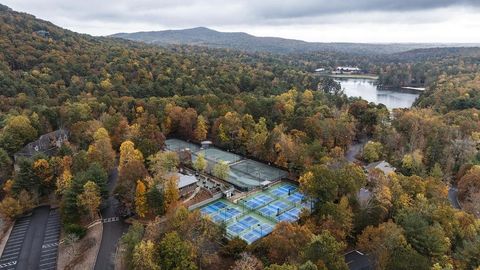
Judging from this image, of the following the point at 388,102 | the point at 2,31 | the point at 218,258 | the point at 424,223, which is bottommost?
the point at 388,102

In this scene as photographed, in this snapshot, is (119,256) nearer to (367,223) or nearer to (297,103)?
(367,223)

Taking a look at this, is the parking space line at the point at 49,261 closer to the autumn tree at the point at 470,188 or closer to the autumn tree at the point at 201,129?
the autumn tree at the point at 201,129

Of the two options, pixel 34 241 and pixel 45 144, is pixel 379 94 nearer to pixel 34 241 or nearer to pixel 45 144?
pixel 45 144

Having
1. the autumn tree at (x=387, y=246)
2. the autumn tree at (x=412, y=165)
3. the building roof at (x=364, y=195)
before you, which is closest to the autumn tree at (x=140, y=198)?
the autumn tree at (x=387, y=246)

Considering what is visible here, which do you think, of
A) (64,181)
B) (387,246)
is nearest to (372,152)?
(387,246)

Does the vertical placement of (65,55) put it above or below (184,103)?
above

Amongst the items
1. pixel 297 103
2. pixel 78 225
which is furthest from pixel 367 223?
pixel 297 103

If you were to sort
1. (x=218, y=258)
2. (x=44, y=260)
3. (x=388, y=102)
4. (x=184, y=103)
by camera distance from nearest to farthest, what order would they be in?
(x=218, y=258) < (x=44, y=260) < (x=184, y=103) < (x=388, y=102)
